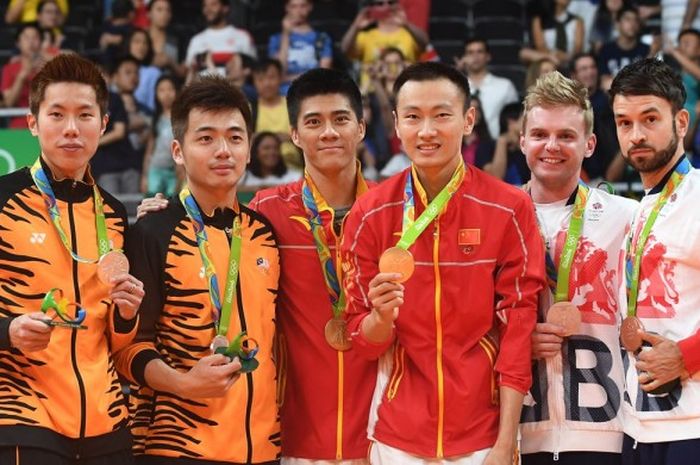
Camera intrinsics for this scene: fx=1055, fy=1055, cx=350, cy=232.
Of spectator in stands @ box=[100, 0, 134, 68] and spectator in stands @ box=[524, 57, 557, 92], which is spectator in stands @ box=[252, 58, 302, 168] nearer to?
spectator in stands @ box=[100, 0, 134, 68]

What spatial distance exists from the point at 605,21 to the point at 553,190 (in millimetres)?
7127

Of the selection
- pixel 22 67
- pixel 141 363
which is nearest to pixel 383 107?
pixel 22 67

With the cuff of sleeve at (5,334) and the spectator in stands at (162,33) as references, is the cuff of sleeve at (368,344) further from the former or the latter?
the spectator in stands at (162,33)

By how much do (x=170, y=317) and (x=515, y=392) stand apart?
1.42 meters

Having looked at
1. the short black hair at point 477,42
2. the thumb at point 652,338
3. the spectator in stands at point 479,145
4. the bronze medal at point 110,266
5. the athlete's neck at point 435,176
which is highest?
the short black hair at point 477,42

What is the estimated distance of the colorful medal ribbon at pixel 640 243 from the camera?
4.28 m

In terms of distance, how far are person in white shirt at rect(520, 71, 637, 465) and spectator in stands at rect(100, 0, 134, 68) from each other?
7800 mm

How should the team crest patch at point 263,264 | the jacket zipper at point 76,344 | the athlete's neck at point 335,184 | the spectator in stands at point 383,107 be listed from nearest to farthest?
1. the jacket zipper at point 76,344
2. the team crest patch at point 263,264
3. the athlete's neck at point 335,184
4. the spectator in stands at point 383,107

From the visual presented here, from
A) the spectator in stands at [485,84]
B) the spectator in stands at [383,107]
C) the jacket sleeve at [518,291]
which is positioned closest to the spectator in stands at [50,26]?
the spectator in stands at [383,107]

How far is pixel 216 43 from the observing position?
37.8 ft

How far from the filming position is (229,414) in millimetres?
4254

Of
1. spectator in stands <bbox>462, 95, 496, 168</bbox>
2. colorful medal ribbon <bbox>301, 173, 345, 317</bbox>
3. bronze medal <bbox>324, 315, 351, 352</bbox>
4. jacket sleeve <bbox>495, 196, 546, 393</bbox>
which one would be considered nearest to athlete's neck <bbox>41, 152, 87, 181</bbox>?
colorful medal ribbon <bbox>301, 173, 345, 317</bbox>

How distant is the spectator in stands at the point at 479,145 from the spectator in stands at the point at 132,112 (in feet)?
10.7

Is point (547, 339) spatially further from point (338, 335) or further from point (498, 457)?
point (338, 335)
